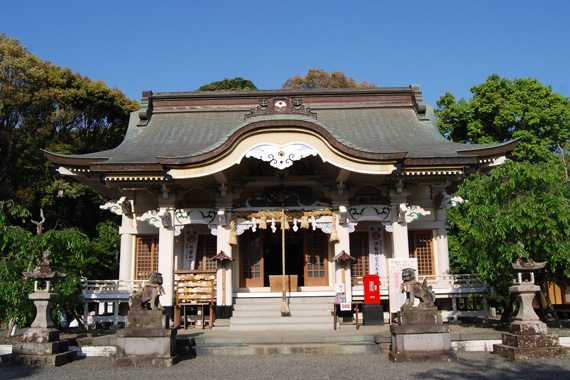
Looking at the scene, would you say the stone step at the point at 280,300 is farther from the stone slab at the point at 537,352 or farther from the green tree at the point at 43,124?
the green tree at the point at 43,124

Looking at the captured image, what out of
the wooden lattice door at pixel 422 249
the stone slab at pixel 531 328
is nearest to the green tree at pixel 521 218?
the stone slab at pixel 531 328

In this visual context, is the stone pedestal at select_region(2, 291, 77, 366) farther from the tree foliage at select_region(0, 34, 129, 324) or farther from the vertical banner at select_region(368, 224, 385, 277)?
the vertical banner at select_region(368, 224, 385, 277)

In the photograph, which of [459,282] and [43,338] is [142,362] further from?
[459,282]

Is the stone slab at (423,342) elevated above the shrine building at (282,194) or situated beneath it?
situated beneath

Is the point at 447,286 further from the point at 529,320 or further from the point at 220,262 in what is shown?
the point at 220,262

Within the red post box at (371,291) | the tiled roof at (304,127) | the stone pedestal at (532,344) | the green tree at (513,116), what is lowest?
the stone pedestal at (532,344)

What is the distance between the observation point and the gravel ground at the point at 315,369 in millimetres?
7262

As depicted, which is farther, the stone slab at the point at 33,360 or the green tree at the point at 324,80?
the green tree at the point at 324,80

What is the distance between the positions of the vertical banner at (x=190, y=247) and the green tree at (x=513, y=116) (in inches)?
595

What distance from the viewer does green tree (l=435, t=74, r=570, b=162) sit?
21.4 m

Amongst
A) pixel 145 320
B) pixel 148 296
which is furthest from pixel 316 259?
pixel 145 320

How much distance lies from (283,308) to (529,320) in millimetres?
5603

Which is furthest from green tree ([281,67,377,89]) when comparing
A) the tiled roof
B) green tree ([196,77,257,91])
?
the tiled roof

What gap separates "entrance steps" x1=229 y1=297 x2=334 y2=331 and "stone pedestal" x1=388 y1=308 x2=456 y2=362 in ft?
10.4
